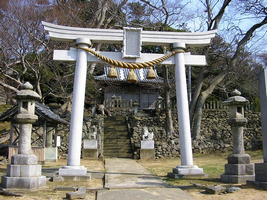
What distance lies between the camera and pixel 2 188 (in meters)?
6.40

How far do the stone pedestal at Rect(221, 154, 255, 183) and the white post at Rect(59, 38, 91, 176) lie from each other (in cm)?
448

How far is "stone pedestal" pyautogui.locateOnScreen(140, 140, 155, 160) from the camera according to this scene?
1561 cm

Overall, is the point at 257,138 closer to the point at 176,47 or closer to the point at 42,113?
the point at 176,47

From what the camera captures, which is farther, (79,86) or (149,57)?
(149,57)

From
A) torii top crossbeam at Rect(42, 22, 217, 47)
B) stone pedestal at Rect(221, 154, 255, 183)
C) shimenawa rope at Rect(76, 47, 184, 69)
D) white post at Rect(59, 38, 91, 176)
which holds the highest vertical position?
torii top crossbeam at Rect(42, 22, 217, 47)

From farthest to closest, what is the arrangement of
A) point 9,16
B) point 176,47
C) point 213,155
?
point 213,155
point 9,16
point 176,47

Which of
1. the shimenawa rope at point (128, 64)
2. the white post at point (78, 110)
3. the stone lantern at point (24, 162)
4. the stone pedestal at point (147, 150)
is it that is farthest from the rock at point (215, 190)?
the stone pedestal at point (147, 150)

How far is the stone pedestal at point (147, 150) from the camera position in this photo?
1561 centimetres

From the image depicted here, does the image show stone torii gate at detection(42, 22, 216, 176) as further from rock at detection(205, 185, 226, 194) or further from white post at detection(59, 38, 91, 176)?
rock at detection(205, 185, 226, 194)

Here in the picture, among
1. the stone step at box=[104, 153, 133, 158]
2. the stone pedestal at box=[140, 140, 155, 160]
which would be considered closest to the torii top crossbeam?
the stone pedestal at box=[140, 140, 155, 160]

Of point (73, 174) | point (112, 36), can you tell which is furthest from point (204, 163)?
point (112, 36)

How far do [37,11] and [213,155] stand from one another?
14.3 meters

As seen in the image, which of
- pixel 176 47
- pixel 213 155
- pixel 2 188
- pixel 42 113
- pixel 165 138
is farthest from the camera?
pixel 165 138

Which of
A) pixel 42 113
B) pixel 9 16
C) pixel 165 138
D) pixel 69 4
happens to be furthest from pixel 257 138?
pixel 9 16
